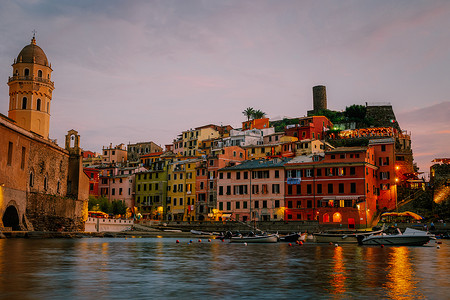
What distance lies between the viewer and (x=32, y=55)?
86.1 meters

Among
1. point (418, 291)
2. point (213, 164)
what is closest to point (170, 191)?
point (213, 164)

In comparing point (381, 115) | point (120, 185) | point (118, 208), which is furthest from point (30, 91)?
point (381, 115)

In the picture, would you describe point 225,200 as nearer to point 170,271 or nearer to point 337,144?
point 337,144

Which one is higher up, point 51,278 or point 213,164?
point 213,164

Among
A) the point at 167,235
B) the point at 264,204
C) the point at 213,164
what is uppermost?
the point at 213,164

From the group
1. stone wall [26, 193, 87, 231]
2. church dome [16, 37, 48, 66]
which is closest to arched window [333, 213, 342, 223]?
stone wall [26, 193, 87, 231]

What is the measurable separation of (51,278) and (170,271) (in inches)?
207

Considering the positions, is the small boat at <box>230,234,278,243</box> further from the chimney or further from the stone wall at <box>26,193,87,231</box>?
the chimney

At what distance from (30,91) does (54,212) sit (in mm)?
39642

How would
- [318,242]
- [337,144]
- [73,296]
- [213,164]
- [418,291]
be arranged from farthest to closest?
[337,144] → [213,164] → [318,242] → [418,291] → [73,296]

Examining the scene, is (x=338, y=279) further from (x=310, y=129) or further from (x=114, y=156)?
(x=114, y=156)

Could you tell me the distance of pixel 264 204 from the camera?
77125 millimetres

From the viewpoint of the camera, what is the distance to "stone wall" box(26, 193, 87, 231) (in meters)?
49.3

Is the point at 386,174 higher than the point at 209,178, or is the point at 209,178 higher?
the point at 386,174
